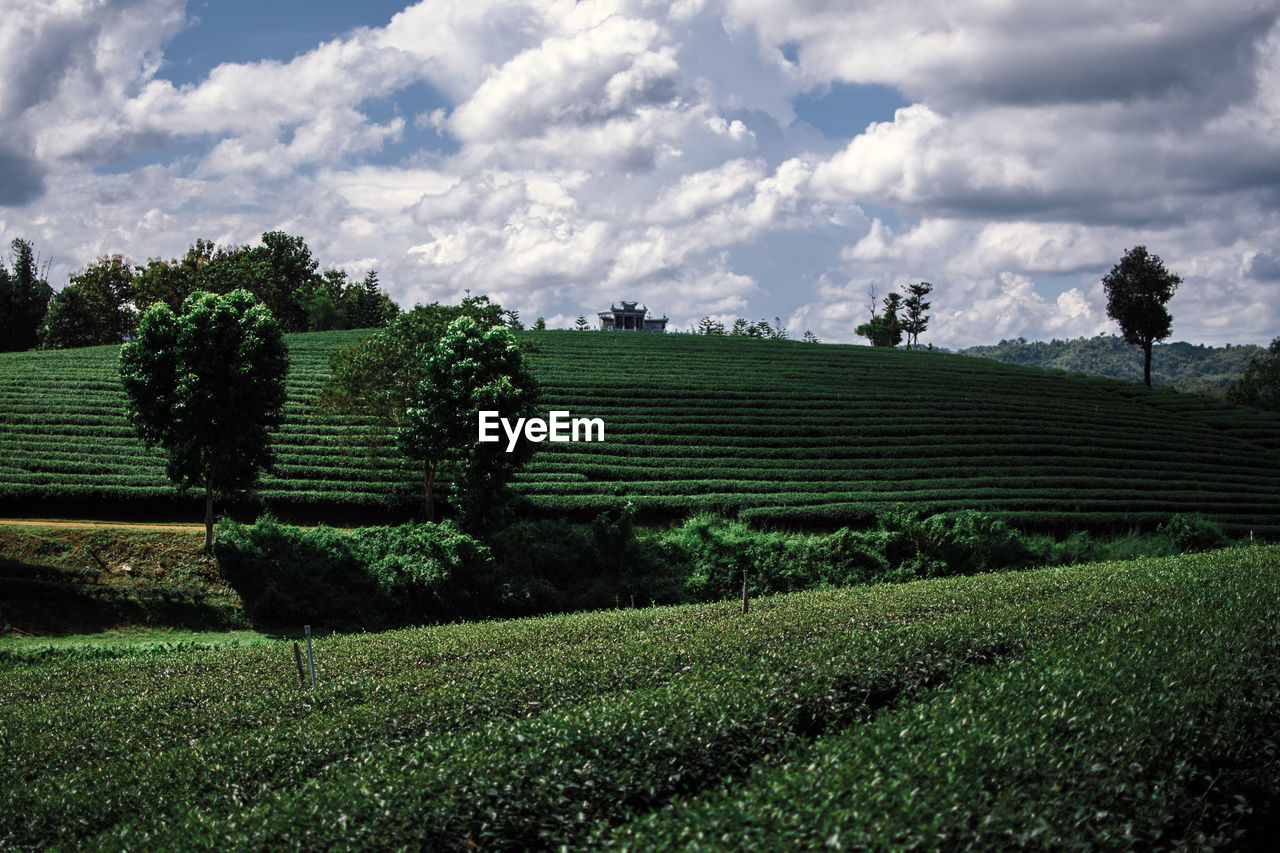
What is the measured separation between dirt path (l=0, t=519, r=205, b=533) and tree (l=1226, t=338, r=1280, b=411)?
242 ft

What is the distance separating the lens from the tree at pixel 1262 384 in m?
65.3

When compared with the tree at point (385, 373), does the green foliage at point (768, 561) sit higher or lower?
lower

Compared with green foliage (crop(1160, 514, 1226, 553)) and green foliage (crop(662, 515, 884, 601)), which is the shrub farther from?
green foliage (crop(1160, 514, 1226, 553))

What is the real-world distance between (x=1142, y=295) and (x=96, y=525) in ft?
224

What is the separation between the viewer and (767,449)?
3959 centimetres

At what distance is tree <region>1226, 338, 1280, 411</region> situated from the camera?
214 ft

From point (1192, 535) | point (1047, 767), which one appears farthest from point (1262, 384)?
point (1047, 767)

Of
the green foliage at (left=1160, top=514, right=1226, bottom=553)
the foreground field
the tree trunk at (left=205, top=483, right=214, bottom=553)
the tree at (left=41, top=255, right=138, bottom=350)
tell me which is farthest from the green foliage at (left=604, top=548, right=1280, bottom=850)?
the tree at (left=41, top=255, right=138, bottom=350)

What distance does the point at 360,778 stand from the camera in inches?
268

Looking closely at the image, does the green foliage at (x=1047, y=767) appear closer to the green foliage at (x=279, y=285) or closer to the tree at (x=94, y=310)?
the green foliage at (x=279, y=285)

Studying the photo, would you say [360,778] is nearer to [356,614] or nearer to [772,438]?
[356,614]

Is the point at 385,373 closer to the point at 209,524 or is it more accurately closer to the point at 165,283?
the point at 209,524

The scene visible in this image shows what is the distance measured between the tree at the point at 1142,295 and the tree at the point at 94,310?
256 feet

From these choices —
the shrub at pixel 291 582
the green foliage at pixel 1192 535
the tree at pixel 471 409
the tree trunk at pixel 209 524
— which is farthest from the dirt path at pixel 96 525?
the green foliage at pixel 1192 535
